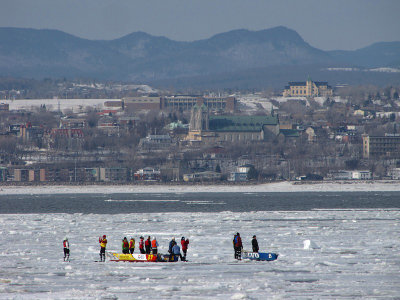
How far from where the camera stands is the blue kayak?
3466cm

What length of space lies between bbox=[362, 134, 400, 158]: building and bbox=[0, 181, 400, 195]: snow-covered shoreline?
45.9 meters

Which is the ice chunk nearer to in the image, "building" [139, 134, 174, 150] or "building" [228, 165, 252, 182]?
"building" [228, 165, 252, 182]

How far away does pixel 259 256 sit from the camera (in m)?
34.8

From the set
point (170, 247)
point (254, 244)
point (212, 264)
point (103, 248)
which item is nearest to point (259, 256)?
point (254, 244)

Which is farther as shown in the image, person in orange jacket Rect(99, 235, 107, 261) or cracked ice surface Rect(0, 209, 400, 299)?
person in orange jacket Rect(99, 235, 107, 261)

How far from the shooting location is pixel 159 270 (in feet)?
109

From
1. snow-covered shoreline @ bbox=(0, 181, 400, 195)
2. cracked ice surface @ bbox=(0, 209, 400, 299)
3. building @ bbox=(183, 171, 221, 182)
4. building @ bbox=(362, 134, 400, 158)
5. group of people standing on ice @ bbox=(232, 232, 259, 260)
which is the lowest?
cracked ice surface @ bbox=(0, 209, 400, 299)

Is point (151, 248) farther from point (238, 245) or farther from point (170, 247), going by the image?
point (238, 245)

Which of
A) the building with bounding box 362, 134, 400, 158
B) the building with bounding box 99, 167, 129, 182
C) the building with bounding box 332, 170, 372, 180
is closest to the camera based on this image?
the building with bounding box 332, 170, 372, 180

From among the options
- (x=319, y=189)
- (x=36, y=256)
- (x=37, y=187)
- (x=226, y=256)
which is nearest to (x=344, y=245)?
(x=226, y=256)

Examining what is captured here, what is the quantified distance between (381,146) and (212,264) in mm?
140702

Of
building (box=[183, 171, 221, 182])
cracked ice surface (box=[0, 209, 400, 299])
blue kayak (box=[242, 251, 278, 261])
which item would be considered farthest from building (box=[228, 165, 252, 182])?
blue kayak (box=[242, 251, 278, 261])

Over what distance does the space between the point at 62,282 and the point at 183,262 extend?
5.38m

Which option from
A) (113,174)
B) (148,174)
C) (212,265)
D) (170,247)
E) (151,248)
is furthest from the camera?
(113,174)
